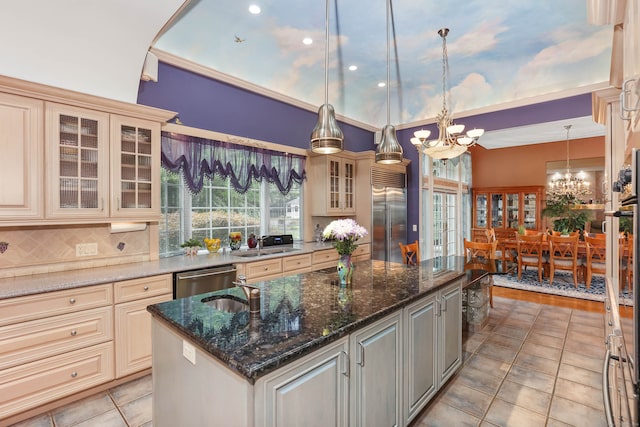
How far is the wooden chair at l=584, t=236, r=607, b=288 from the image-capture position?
5.34m

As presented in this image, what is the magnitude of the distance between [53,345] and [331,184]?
3634 millimetres

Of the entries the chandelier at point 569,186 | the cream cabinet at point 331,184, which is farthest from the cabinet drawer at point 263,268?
the chandelier at point 569,186

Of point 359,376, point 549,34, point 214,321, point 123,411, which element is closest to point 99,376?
point 123,411

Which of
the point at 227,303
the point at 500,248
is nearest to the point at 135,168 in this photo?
the point at 227,303

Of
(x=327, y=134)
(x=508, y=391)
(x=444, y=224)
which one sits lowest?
(x=508, y=391)

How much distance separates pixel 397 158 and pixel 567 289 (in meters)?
4.86

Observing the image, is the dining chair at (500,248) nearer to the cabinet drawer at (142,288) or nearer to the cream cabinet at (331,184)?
the cream cabinet at (331,184)

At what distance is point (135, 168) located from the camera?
2934mm

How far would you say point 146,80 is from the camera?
3203 millimetres

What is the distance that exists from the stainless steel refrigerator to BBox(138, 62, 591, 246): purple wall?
0.35 metres

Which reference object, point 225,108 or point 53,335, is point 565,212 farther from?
point 53,335

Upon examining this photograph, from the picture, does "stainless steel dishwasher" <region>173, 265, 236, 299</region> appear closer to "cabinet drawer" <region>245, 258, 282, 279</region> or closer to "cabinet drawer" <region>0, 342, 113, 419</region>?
"cabinet drawer" <region>245, 258, 282, 279</region>

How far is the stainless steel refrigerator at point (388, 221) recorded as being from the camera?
5223 mm

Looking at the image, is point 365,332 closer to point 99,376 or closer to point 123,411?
point 123,411
